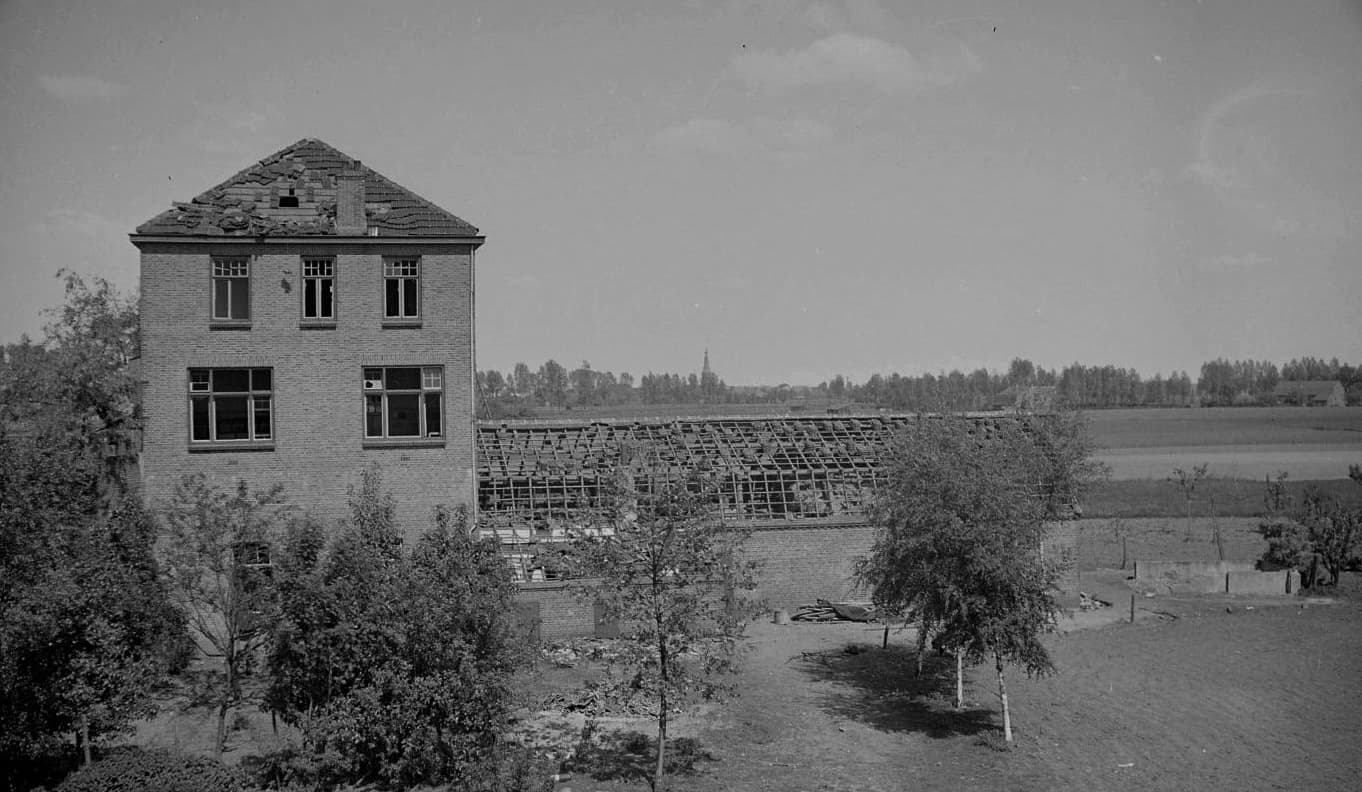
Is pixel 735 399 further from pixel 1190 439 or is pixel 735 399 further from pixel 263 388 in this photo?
pixel 263 388

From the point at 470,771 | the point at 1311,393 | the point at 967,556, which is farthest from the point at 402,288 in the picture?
the point at 1311,393

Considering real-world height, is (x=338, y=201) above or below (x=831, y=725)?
above

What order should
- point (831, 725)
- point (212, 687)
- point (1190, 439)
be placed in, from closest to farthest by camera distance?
point (831, 725) < point (212, 687) < point (1190, 439)

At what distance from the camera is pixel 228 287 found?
25.6 m

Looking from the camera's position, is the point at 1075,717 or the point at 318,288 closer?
the point at 1075,717

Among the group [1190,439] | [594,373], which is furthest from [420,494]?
[594,373]

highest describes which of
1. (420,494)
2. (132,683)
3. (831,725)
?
(420,494)

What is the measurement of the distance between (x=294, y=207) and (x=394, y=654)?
618 inches

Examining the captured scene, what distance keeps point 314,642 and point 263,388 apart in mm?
10841

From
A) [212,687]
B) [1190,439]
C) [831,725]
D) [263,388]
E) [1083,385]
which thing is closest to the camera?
[831,725]

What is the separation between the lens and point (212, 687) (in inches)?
877

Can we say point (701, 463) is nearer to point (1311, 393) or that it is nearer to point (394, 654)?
point (394, 654)

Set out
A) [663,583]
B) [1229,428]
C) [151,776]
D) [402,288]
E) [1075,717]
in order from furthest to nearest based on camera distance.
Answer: [1229,428]
[402,288]
[1075,717]
[663,583]
[151,776]

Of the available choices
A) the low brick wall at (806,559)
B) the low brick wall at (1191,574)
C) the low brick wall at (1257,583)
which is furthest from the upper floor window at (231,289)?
the low brick wall at (1257,583)
